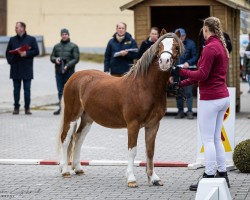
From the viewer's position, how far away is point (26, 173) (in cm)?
1167

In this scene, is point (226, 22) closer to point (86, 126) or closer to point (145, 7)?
point (145, 7)

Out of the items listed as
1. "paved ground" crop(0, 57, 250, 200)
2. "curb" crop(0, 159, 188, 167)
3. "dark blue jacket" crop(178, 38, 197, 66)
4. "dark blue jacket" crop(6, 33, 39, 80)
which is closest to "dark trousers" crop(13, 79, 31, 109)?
"dark blue jacket" crop(6, 33, 39, 80)

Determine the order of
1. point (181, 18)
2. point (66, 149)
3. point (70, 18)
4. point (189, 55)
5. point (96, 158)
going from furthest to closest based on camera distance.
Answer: point (70, 18)
point (181, 18)
point (189, 55)
point (96, 158)
point (66, 149)

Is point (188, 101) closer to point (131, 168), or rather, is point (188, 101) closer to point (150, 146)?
point (150, 146)

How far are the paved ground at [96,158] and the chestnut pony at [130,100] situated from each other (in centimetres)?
35

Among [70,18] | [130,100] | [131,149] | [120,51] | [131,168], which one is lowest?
[131,168]

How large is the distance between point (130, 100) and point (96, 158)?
2.71 m

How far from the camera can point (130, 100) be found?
35.2ft

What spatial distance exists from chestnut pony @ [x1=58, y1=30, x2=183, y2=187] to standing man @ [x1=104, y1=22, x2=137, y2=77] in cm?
735

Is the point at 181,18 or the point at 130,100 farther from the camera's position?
the point at 181,18

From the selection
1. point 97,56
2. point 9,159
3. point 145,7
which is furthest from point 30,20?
point 9,159

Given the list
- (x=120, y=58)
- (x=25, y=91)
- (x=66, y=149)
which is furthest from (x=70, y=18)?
(x=66, y=149)

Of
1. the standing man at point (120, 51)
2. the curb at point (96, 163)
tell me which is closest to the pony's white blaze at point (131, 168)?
the curb at point (96, 163)

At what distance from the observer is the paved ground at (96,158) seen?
1012cm
